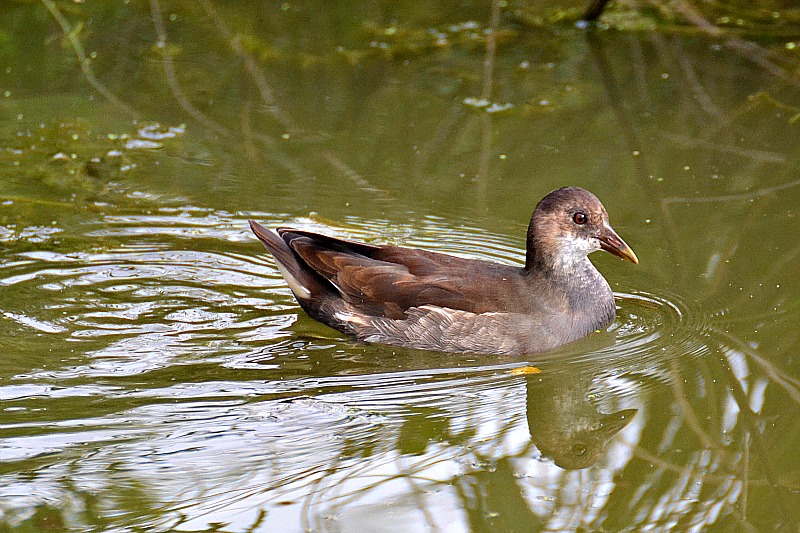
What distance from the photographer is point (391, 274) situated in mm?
5754

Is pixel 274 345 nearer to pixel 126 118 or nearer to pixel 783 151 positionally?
pixel 126 118

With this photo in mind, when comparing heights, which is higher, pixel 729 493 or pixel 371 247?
pixel 371 247

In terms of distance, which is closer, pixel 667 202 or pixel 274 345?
pixel 274 345

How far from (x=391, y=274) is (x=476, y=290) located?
47cm

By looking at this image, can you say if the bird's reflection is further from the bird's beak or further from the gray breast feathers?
the bird's beak

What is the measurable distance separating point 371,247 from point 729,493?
2.38 meters

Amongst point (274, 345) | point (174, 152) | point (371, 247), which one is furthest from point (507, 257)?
point (174, 152)

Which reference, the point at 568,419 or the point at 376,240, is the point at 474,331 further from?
the point at 376,240

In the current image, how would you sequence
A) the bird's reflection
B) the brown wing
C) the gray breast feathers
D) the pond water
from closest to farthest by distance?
the pond water
the bird's reflection
the gray breast feathers
the brown wing

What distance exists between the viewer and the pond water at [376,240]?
429 centimetres

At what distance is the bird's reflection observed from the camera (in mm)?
4633

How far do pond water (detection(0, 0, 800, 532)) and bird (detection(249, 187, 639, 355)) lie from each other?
115 millimetres

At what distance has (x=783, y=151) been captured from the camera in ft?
24.3

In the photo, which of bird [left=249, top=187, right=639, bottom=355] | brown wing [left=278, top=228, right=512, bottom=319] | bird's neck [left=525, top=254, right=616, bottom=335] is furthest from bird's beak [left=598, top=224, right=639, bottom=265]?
brown wing [left=278, top=228, right=512, bottom=319]
